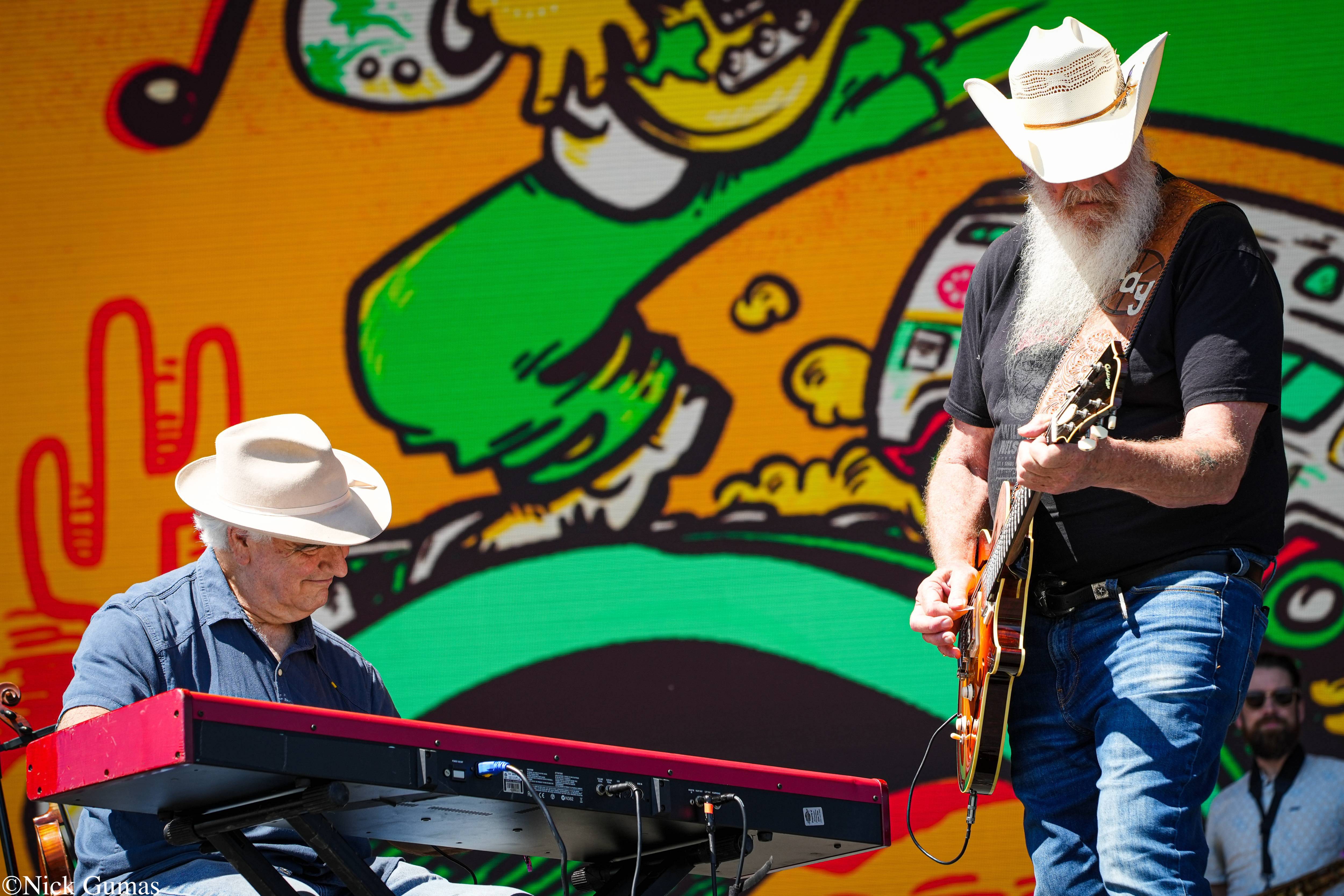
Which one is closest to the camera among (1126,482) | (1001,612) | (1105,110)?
(1126,482)

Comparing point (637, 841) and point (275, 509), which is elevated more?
point (275, 509)

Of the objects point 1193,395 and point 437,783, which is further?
point 1193,395

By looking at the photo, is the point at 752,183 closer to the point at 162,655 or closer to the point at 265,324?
the point at 265,324

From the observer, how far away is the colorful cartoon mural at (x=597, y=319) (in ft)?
14.9

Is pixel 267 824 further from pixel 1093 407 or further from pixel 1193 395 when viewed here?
pixel 1193 395

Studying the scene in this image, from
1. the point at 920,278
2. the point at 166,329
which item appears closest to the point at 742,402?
the point at 920,278

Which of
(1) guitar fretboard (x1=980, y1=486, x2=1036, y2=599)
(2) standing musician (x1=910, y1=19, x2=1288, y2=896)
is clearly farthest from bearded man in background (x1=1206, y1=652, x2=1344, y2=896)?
(1) guitar fretboard (x1=980, y1=486, x2=1036, y2=599)

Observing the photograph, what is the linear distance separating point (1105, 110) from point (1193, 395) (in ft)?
1.97

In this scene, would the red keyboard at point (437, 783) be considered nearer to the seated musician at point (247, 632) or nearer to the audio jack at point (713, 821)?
the audio jack at point (713, 821)

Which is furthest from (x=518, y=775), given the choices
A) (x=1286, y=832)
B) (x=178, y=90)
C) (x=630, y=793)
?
(x=178, y=90)

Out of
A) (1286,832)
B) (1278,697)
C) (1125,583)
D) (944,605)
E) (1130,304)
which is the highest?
(1130,304)

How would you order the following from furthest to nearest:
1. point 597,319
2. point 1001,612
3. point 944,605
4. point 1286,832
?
point 597,319
point 1286,832
point 944,605
point 1001,612

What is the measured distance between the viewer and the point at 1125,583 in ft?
7.74

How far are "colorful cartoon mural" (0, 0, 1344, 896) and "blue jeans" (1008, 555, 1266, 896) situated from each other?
206cm
